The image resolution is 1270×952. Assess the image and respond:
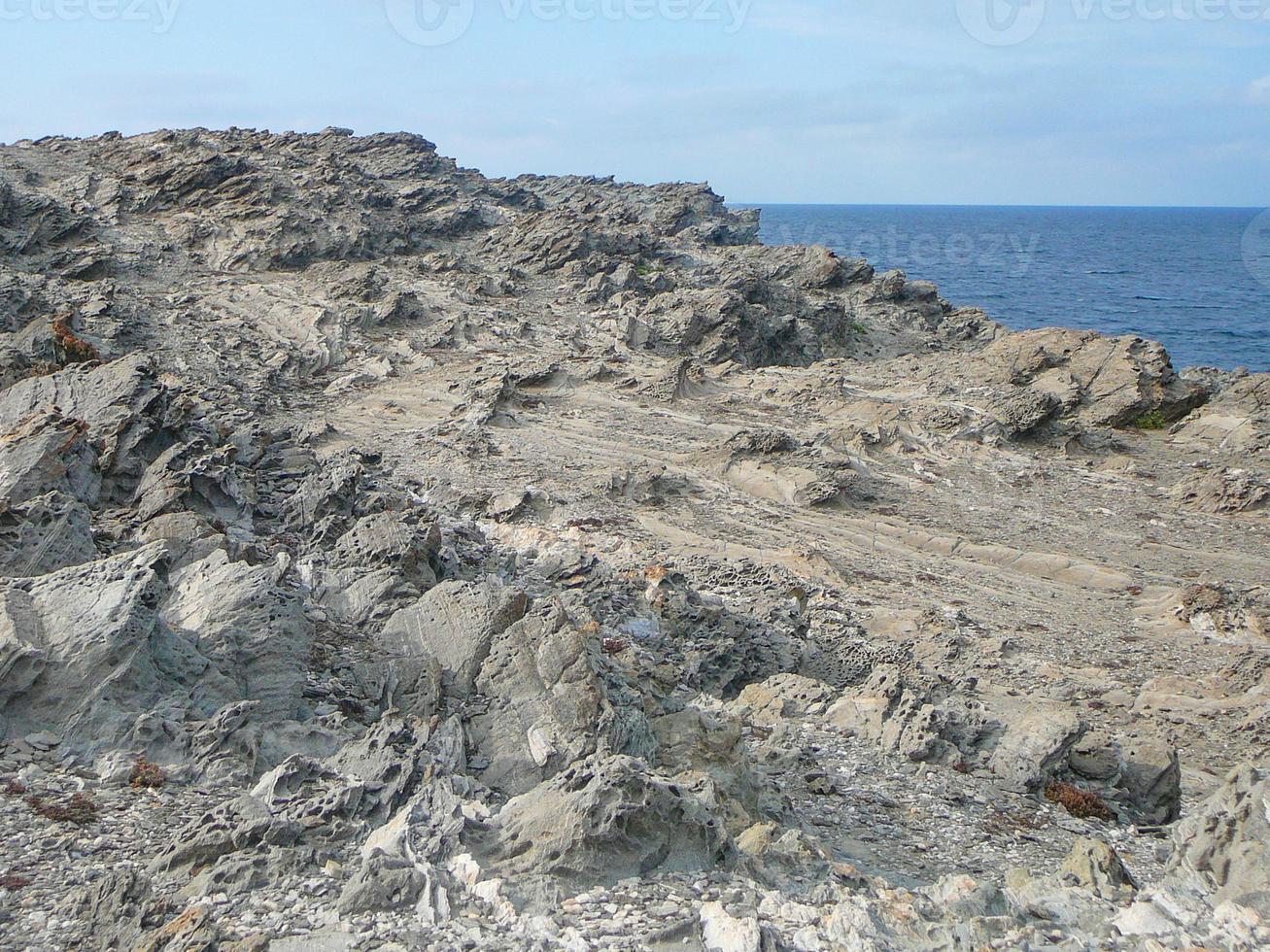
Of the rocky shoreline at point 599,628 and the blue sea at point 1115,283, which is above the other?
the blue sea at point 1115,283

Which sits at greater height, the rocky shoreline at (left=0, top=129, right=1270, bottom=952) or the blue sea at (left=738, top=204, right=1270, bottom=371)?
the blue sea at (left=738, top=204, right=1270, bottom=371)

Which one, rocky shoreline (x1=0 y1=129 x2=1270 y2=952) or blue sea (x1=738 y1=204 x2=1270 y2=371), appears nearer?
rocky shoreline (x1=0 y1=129 x2=1270 y2=952)

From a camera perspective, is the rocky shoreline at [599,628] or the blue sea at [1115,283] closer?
the rocky shoreline at [599,628]

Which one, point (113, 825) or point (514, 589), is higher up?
point (514, 589)

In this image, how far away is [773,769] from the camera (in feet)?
44.6

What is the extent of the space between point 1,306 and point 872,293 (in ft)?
138

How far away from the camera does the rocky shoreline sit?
29.0 ft

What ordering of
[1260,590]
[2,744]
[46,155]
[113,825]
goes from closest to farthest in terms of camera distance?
1. [113,825]
2. [2,744]
3. [1260,590]
4. [46,155]

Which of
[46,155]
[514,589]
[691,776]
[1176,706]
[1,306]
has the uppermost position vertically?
[46,155]

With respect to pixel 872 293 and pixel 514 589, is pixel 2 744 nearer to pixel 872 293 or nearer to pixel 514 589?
pixel 514 589

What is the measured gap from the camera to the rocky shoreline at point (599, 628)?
8.84 m

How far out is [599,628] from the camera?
1641cm

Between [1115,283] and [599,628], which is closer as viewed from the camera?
[599,628]

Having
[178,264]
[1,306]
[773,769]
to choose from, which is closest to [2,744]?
[773,769]
